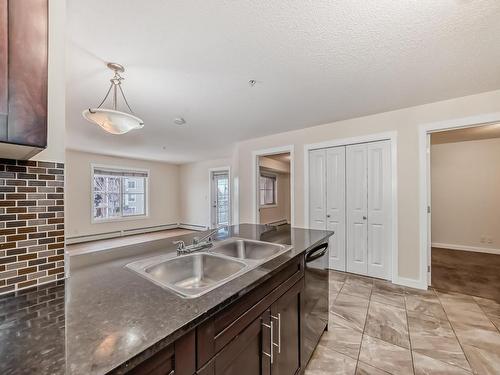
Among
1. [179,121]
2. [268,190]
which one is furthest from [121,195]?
[268,190]

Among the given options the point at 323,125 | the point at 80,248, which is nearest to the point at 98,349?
the point at 323,125

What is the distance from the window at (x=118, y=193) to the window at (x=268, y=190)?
3.80 meters

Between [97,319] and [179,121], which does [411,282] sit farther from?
[179,121]

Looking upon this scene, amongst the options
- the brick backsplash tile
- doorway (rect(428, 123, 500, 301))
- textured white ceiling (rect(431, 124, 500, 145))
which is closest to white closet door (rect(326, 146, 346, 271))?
doorway (rect(428, 123, 500, 301))

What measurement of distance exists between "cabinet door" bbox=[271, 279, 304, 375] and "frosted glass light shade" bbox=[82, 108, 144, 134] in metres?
1.96

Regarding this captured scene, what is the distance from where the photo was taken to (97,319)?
67 cm

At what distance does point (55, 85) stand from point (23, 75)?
365 millimetres

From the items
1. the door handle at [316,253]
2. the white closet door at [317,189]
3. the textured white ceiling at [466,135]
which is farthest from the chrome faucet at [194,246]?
the textured white ceiling at [466,135]

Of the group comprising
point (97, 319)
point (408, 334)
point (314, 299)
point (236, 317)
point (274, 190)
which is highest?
point (274, 190)

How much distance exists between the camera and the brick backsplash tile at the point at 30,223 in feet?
2.73

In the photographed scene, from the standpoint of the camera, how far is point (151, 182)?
7152 millimetres

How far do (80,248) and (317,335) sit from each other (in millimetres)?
5450

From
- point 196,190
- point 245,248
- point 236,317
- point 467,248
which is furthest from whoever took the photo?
point 196,190

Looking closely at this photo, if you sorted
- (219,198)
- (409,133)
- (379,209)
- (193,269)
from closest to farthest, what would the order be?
(193,269)
(409,133)
(379,209)
(219,198)
